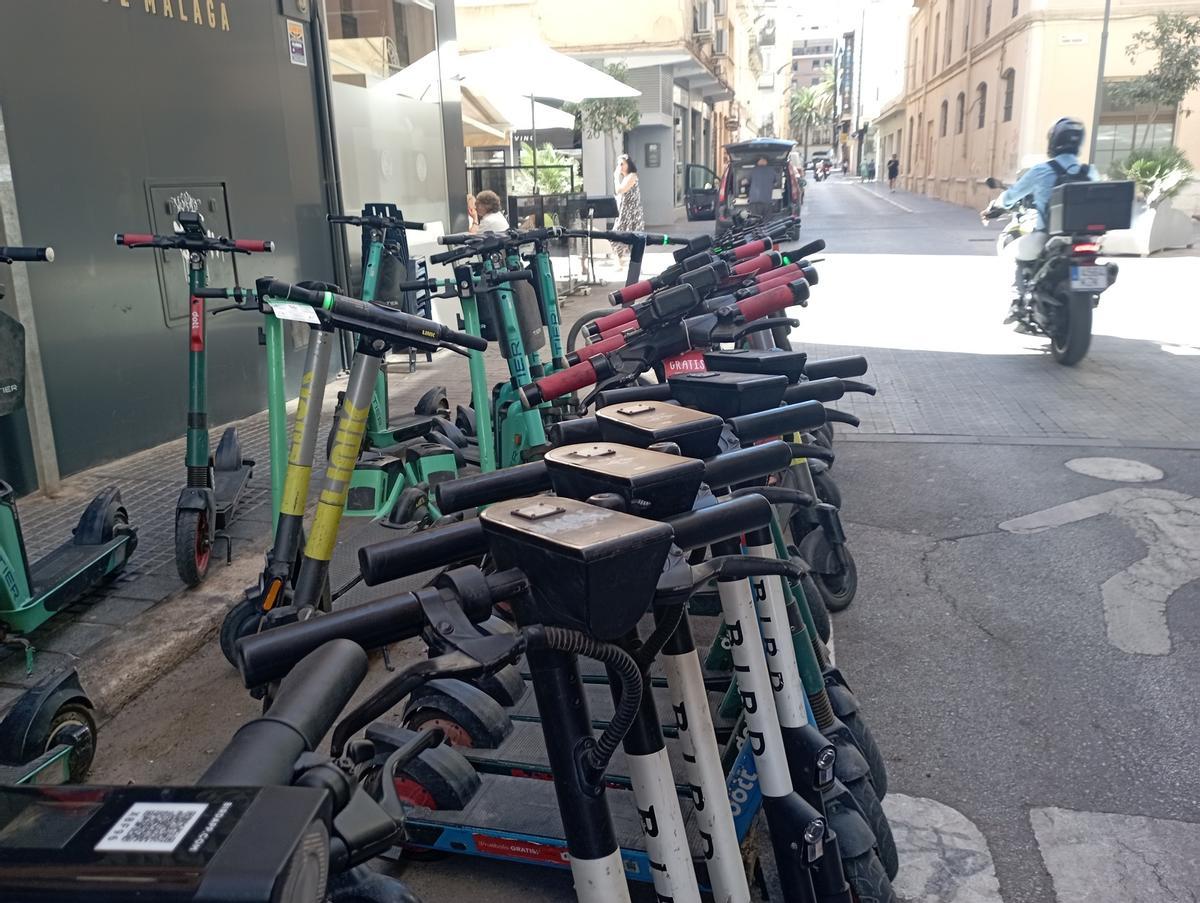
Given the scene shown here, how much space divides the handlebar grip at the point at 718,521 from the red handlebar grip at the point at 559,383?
4.68 feet

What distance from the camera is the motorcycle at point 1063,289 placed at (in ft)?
28.2

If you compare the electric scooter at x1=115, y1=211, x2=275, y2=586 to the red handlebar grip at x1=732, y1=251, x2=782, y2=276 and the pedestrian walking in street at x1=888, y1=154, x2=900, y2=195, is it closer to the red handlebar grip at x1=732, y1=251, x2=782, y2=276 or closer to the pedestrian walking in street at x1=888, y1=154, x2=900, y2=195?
the red handlebar grip at x1=732, y1=251, x2=782, y2=276

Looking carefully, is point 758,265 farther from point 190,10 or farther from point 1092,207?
point 1092,207

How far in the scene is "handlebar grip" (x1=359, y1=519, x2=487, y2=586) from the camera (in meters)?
1.30

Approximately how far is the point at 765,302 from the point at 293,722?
3124 millimetres

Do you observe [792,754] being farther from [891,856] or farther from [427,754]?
[427,754]

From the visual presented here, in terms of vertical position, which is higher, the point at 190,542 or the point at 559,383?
the point at 559,383

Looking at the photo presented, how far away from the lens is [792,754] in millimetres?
2104

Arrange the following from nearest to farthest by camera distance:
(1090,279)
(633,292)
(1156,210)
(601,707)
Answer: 1. (601,707)
2. (633,292)
3. (1090,279)
4. (1156,210)

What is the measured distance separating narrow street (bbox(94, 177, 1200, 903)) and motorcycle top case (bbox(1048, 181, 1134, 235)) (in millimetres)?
1239

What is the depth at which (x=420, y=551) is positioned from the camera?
4.43 feet

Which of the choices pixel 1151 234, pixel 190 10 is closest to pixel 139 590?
pixel 190 10

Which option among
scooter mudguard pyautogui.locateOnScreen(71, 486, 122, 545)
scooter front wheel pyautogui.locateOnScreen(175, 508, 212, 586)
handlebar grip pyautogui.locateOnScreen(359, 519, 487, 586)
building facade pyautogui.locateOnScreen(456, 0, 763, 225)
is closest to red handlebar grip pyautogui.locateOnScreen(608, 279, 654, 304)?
scooter front wheel pyautogui.locateOnScreen(175, 508, 212, 586)

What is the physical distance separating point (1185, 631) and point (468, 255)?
12.2ft
